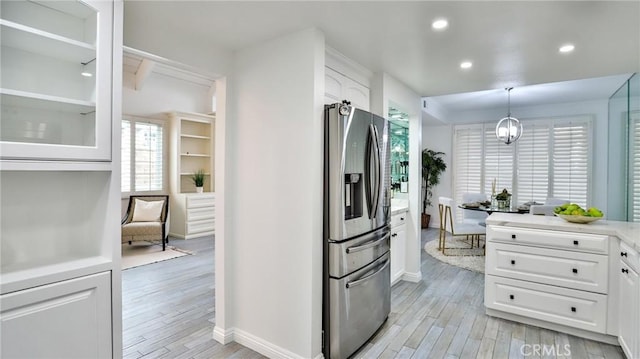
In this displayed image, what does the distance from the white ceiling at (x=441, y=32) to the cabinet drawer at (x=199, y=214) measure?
4610mm

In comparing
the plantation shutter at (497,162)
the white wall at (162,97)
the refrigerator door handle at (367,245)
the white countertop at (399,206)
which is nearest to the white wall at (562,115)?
the plantation shutter at (497,162)

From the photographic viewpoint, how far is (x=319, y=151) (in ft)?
7.36

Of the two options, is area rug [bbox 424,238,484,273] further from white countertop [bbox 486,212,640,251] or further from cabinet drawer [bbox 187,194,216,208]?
cabinet drawer [bbox 187,194,216,208]

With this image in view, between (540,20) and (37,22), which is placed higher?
(540,20)

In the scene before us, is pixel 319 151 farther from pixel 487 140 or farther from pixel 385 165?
pixel 487 140

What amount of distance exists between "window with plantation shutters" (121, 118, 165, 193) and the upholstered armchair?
48 centimetres

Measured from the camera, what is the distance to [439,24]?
2.15m

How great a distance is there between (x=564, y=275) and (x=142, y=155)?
22.1 feet

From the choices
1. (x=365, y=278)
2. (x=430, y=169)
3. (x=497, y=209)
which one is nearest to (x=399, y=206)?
(x=365, y=278)

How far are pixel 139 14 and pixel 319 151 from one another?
1429mm

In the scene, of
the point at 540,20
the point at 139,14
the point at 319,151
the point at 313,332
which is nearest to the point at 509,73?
the point at 540,20

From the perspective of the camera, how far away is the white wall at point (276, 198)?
2205 mm

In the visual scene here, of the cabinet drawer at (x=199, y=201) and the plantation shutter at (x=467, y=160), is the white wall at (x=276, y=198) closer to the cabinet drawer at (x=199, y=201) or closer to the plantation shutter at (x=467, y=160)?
the cabinet drawer at (x=199, y=201)

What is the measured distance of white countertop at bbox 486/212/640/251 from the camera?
2398mm
